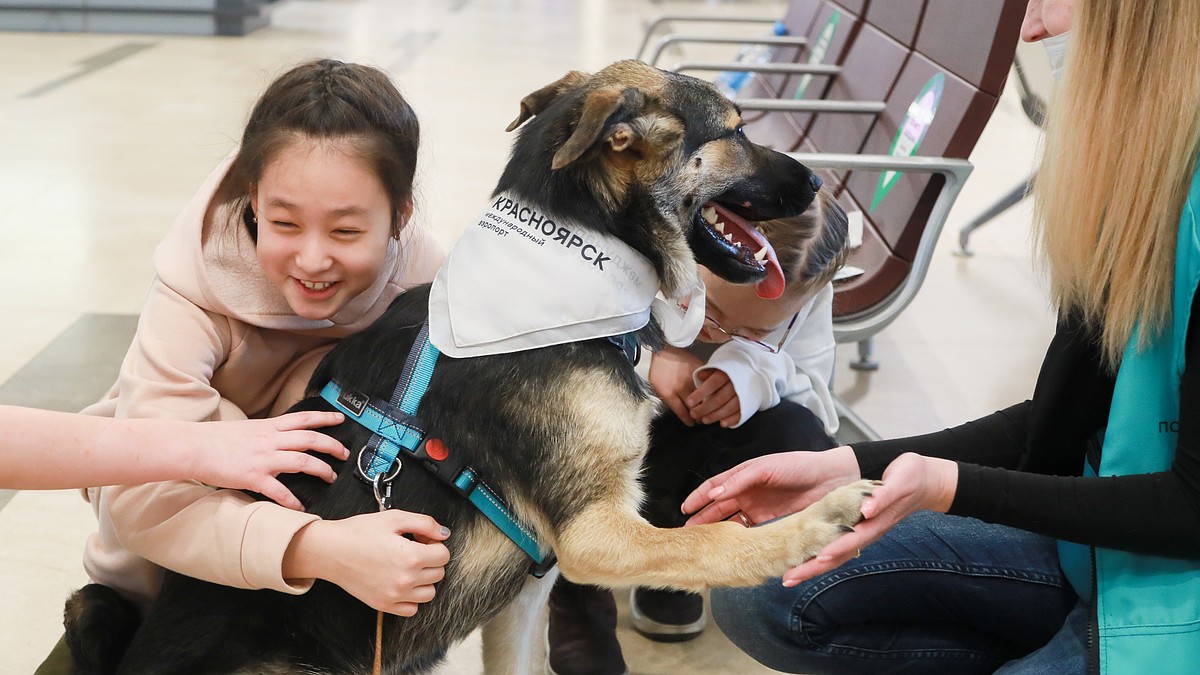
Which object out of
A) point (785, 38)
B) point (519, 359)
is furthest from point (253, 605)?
point (785, 38)

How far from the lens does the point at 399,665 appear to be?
166cm

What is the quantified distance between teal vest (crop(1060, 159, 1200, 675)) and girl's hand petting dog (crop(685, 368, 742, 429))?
710mm

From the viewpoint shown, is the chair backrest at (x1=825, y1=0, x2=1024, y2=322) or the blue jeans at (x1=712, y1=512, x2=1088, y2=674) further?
the chair backrest at (x1=825, y1=0, x2=1024, y2=322)

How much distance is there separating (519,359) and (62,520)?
172 centimetres

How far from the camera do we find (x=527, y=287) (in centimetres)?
156

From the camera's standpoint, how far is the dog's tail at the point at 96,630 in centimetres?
167

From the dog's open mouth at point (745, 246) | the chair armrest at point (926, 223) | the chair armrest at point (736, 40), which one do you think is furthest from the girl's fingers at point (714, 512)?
the chair armrest at point (736, 40)

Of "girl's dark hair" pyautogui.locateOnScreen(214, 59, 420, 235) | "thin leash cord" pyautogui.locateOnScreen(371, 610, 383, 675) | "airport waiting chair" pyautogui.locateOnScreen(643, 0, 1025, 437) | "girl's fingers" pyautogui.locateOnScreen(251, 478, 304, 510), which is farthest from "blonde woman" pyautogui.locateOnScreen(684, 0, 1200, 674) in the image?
"airport waiting chair" pyautogui.locateOnScreen(643, 0, 1025, 437)

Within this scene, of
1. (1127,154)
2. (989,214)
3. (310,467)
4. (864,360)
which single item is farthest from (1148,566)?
(989,214)

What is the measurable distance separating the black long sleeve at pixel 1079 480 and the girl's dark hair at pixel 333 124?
3.19ft

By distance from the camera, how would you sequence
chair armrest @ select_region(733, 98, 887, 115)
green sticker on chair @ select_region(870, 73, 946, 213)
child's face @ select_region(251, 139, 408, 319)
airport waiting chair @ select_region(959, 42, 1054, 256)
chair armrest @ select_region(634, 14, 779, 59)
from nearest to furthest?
child's face @ select_region(251, 139, 408, 319), green sticker on chair @ select_region(870, 73, 946, 213), chair armrest @ select_region(733, 98, 887, 115), airport waiting chair @ select_region(959, 42, 1054, 256), chair armrest @ select_region(634, 14, 779, 59)

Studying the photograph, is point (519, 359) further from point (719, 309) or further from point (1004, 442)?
point (1004, 442)

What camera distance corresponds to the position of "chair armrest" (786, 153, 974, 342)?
266cm

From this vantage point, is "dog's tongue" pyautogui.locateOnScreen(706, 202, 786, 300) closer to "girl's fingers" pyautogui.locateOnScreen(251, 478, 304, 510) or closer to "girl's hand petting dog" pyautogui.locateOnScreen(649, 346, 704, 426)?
"girl's hand petting dog" pyautogui.locateOnScreen(649, 346, 704, 426)
